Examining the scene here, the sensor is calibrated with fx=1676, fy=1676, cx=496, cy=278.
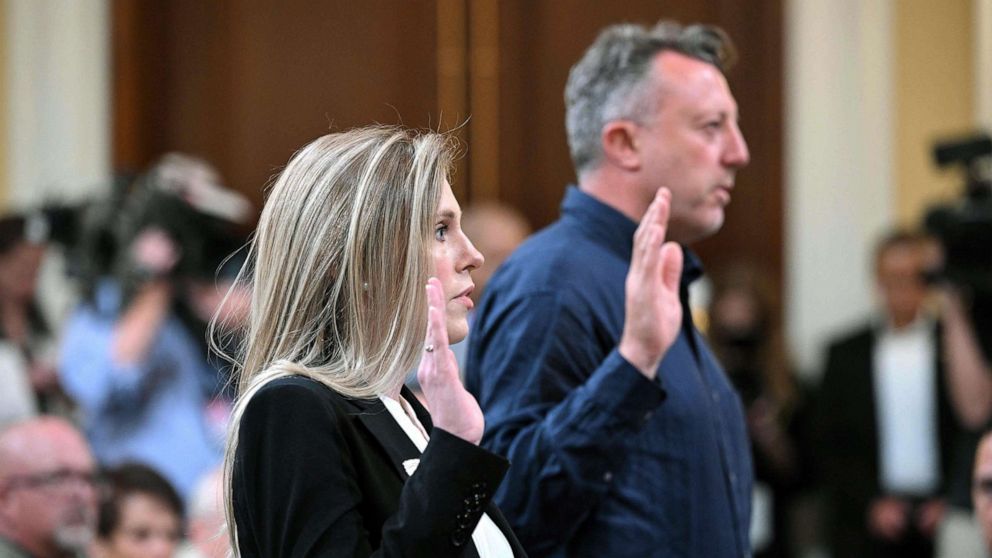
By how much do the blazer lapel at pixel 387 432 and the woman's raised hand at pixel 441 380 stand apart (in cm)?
9

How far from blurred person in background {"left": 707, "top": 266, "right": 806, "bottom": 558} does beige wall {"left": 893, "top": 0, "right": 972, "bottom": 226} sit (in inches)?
29.4

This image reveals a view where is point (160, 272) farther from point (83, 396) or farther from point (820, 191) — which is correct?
point (820, 191)

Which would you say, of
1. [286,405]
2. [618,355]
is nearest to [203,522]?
[618,355]

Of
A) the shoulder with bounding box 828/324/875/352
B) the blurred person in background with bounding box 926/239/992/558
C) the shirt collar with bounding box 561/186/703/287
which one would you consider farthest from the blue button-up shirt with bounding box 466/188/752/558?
the shoulder with bounding box 828/324/875/352

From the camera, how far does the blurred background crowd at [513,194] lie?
4.96 m

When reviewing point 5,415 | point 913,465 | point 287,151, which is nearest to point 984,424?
point 913,465

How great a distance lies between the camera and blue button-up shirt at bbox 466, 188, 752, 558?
8.30 feet

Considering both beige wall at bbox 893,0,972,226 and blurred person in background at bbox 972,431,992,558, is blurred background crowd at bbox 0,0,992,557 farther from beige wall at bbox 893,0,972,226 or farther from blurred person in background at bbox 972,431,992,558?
blurred person in background at bbox 972,431,992,558

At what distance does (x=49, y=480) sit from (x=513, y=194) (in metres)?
3.29

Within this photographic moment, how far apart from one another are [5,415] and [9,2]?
243 centimetres

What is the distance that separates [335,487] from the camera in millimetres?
1763

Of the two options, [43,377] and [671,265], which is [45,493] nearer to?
[43,377]

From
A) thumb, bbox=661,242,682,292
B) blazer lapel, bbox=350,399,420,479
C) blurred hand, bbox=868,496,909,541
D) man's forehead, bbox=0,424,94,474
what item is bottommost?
blurred hand, bbox=868,496,909,541

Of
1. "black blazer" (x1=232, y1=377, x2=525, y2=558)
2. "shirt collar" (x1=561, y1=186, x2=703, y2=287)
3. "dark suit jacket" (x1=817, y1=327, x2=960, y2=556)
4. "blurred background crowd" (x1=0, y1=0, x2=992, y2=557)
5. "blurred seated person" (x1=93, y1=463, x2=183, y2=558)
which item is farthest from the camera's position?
"dark suit jacket" (x1=817, y1=327, x2=960, y2=556)
